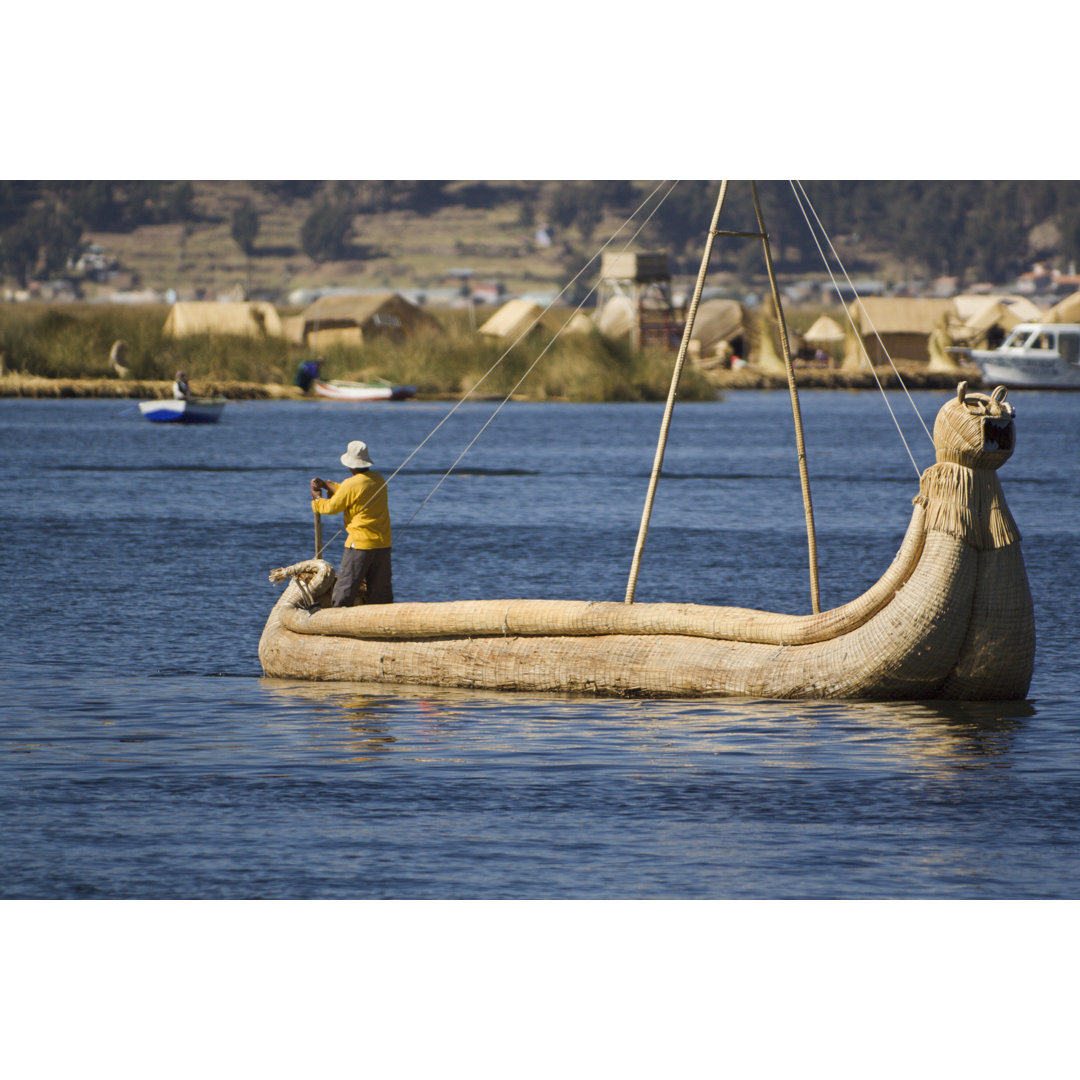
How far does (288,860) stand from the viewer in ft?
30.2

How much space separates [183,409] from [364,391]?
1348cm

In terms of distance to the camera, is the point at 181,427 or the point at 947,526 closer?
the point at 947,526

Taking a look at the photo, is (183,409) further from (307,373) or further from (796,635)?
(796,635)

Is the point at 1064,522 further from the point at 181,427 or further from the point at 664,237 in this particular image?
the point at 664,237

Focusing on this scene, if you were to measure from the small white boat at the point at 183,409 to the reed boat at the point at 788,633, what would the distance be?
4114 centimetres

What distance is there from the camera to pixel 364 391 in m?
66.9

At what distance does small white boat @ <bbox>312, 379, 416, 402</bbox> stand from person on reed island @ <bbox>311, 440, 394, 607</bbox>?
5325cm

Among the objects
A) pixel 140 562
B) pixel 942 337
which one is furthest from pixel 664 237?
pixel 140 562

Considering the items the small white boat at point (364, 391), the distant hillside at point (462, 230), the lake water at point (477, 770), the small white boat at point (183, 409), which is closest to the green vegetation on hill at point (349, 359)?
the small white boat at point (364, 391)

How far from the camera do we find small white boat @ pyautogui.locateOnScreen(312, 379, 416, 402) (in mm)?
66688

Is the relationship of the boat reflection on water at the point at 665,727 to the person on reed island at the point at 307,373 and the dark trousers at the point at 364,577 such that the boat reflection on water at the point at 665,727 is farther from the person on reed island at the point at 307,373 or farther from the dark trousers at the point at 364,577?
the person on reed island at the point at 307,373

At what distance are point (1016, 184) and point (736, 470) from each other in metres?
57.9

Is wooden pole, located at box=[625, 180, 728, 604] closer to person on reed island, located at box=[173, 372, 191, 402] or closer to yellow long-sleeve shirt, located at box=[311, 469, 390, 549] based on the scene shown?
yellow long-sleeve shirt, located at box=[311, 469, 390, 549]
